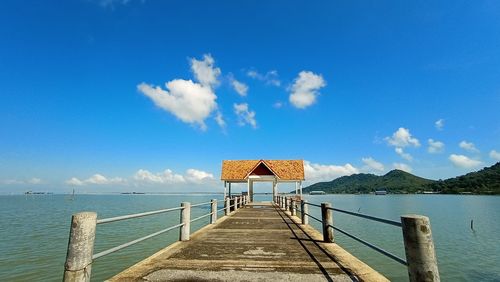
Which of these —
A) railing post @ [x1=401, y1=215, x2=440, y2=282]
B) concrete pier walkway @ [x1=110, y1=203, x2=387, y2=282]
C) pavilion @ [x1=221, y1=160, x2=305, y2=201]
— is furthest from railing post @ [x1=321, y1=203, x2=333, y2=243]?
pavilion @ [x1=221, y1=160, x2=305, y2=201]

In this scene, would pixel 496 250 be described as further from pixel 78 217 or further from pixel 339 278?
pixel 78 217

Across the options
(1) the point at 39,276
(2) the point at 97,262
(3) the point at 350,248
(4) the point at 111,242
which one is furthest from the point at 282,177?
(1) the point at 39,276

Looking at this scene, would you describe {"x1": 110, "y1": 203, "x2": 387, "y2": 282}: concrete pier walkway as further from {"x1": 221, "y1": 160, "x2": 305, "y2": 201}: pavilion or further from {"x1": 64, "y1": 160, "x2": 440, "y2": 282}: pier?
{"x1": 221, "y1": 160, "x2": 305, "y2": 201}: pavilion

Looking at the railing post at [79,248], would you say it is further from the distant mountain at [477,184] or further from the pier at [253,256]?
the distant mountain at [477,184]

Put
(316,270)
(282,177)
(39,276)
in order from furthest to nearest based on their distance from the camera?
(282,177), (39,276), (316,270)

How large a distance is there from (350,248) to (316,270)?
1405cm

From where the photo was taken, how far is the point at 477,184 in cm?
14575

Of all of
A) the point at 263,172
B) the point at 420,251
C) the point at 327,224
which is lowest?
the point at 327,224

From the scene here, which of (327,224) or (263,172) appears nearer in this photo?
(327,224)

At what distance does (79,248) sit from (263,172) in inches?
1049

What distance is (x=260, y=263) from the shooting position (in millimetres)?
5289

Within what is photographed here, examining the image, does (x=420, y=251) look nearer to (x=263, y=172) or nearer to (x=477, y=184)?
(x=263, y=172)

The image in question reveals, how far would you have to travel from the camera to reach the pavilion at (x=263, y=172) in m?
29.7

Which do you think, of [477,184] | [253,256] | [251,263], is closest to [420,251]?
[251,263]
